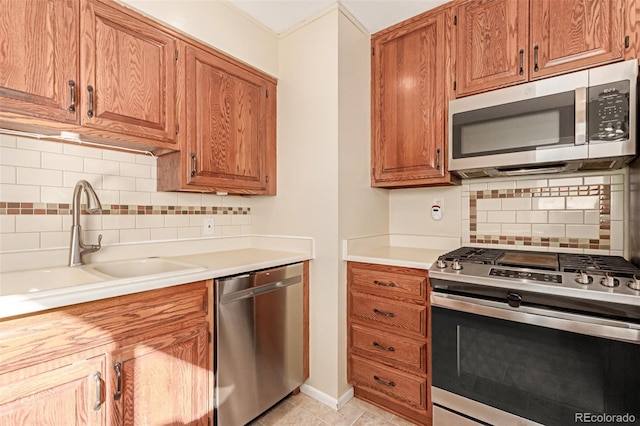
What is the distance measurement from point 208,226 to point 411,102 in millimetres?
1611

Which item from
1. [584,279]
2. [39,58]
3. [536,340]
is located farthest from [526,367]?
[39,58]

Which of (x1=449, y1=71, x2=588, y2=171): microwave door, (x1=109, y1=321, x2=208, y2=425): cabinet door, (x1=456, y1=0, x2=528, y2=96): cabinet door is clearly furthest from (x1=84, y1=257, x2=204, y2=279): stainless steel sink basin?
(x1=456, y1=0, x2=528, y2=96): cabinet door

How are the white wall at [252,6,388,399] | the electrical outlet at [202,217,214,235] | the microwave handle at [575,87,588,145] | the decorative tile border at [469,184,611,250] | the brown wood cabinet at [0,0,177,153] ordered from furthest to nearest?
the electrical outlet at [202,217,214,235]
the white wall at [252,6,388,399]
the decorative tile border at [469,184,611,250]
the microwave handle at [575,87,588,145]
the brown wood cabinet at [0,0,177,153]

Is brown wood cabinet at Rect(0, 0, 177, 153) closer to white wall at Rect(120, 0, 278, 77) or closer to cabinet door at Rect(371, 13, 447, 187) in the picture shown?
white wall at Rect(120, 0, 278, 77)

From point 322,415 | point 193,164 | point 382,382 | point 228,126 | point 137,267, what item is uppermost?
point 228,126

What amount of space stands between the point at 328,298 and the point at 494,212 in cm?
123

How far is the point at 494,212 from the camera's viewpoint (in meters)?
1.99

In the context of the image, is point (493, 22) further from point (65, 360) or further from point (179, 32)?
point (65, 360)

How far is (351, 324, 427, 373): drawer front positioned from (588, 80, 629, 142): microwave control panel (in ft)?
4.33

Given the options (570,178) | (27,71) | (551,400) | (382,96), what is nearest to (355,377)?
(551,400)

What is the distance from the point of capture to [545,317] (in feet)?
4.00

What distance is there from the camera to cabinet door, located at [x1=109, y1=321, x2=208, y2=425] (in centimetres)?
115

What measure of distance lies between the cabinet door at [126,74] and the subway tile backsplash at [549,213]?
6.43ft

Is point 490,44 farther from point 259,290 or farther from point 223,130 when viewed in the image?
point 259,290
